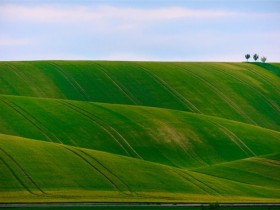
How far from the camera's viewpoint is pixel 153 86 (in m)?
134

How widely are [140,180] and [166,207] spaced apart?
509 inches

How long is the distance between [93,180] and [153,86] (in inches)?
2218

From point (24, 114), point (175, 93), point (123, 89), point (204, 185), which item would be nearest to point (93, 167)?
point (204, 185)

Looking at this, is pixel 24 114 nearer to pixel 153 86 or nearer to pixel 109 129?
pixel 109 129

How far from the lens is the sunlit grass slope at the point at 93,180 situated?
75125 millimetres

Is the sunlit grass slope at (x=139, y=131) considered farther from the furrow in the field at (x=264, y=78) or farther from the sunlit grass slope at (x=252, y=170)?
the furrow in the field at (x=264, y=78)

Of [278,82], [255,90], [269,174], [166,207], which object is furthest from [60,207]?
[278,82]

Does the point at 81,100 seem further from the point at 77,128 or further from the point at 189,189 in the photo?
the point at 189,189

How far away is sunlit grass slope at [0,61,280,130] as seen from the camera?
128 metres

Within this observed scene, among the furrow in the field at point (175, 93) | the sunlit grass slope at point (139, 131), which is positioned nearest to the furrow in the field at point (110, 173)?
the sunlit grass slope at point (139, 131)

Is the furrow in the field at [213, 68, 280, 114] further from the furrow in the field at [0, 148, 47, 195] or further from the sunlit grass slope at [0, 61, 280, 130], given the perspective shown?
the furrow in the field at [0, 148, 47, 195]

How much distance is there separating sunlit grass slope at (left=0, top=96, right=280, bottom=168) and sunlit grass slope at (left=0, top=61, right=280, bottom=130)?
12.1 metres

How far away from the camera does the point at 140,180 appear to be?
3194 inches

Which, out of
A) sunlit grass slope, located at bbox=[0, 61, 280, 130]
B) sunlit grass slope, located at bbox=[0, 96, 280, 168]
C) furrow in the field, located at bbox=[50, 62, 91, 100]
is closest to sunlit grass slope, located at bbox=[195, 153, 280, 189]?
sunlit grass slope, located at bbox=[0, 96, 280, 168]
